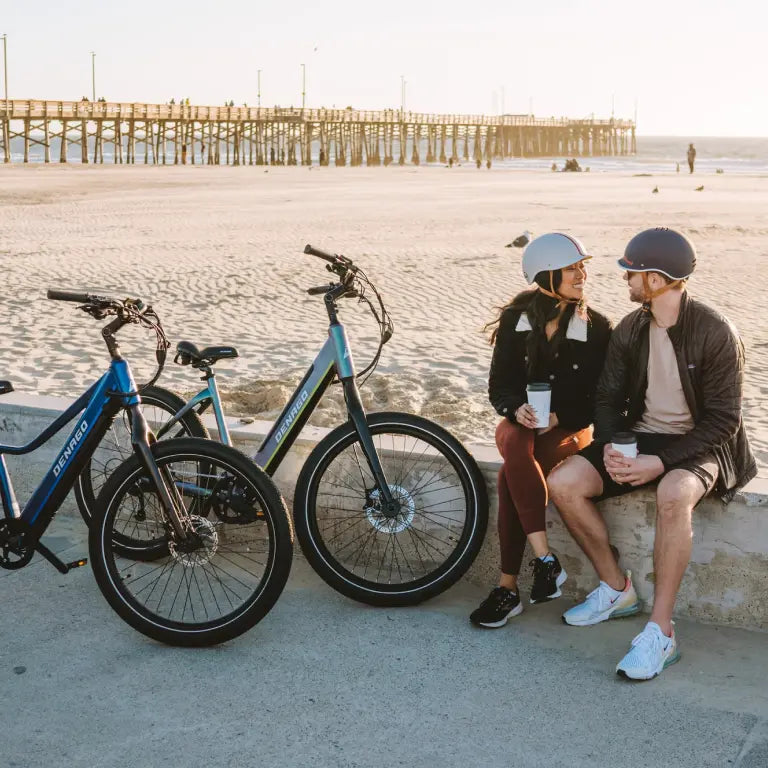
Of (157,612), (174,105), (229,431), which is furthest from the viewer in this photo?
(174,105)

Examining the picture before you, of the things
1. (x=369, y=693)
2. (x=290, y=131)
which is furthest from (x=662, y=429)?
(x=290, y=131)

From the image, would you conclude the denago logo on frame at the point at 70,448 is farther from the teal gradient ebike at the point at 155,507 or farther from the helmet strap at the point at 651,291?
the helmet strap at the point at 651,291

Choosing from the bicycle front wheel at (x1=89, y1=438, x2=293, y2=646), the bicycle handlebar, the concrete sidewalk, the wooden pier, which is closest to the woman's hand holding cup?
the concrete sidewalk

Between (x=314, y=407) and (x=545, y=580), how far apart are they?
1039 mm

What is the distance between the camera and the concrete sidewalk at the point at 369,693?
3031 millimetres

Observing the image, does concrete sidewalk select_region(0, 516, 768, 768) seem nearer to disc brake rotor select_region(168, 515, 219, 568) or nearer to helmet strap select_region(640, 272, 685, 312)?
disc brake rotor select_region(168, 515, 219, 568)

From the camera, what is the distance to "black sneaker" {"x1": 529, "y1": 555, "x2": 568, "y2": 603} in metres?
3.83

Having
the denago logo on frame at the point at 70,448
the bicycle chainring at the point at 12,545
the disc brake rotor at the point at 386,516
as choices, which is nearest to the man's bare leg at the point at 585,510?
the disc brake rotor at the point at 386,516

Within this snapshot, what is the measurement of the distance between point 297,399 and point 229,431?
2.02ft

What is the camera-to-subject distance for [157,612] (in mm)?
3934

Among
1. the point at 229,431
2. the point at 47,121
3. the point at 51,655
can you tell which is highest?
the point at 47,121

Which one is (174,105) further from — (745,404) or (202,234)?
(745,404)

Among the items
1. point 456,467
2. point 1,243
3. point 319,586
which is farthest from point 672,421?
point 1,243

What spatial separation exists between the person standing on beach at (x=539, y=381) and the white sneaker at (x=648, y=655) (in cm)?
43
